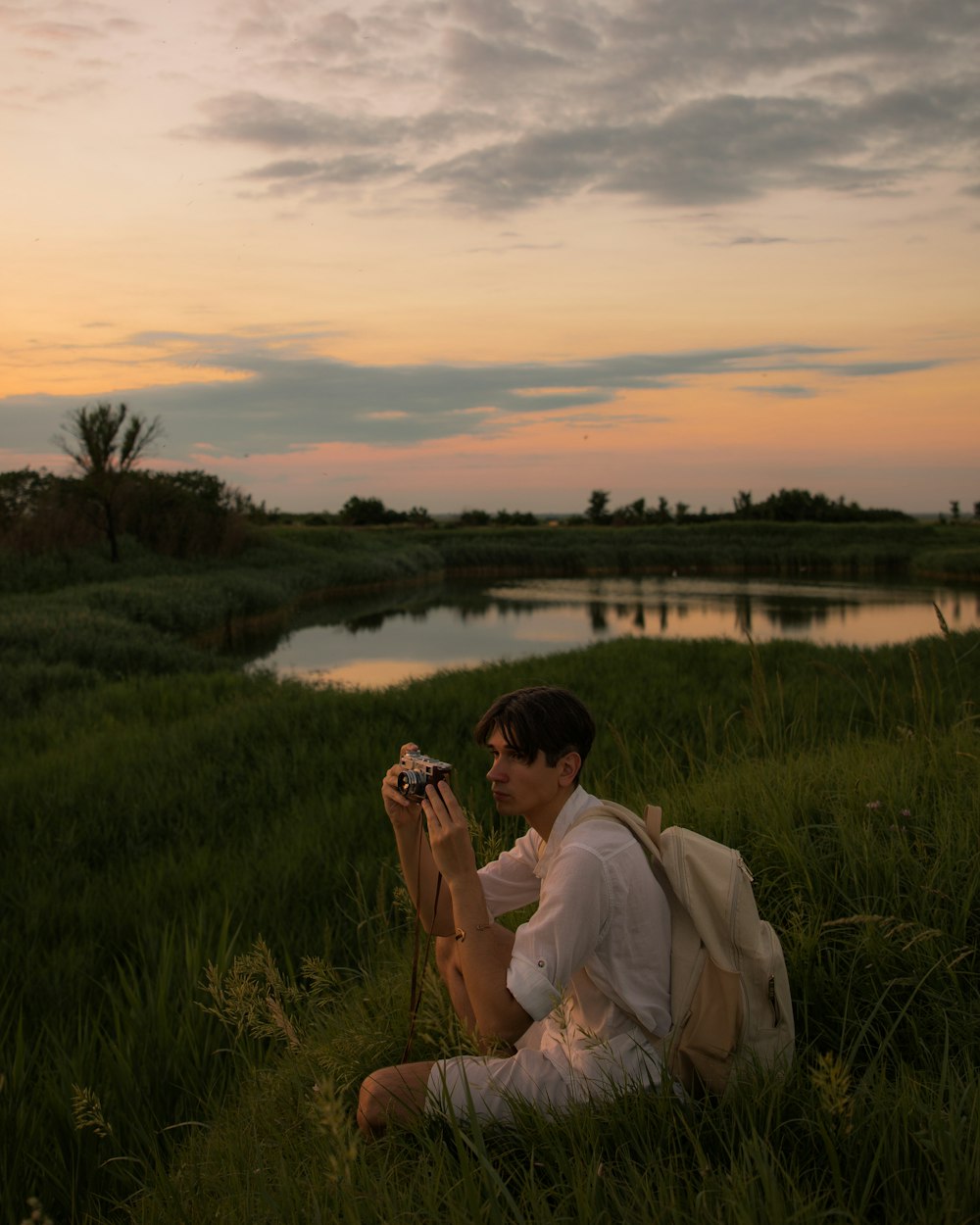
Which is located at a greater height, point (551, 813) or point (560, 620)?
point (551, 813)

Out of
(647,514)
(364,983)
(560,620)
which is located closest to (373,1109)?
(364,983)

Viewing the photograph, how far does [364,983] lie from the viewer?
3984 mm

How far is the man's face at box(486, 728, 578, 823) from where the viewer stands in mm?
2324

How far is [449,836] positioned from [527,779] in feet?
0.76

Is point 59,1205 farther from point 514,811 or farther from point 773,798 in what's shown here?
point 773,798

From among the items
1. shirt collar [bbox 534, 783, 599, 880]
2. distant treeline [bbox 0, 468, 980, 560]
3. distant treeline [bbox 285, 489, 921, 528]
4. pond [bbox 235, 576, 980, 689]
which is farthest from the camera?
distant treeline [bbox 285, 489, 921, 528]

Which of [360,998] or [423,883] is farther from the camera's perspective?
[360,998]

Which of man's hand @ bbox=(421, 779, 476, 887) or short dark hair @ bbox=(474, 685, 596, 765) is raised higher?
short dark hair @ bbox=(474, 685, 596, 765)

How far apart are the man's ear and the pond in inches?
445

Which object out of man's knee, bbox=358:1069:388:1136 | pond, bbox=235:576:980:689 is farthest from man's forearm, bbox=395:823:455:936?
pond, bbox=235:576:980:689

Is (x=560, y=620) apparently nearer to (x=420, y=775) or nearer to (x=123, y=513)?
(x=123, y=513)

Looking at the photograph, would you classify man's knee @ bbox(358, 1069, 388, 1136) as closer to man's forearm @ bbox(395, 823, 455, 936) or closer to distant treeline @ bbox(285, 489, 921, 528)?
man's forearm @ bbox(395, 823, 455, 936)

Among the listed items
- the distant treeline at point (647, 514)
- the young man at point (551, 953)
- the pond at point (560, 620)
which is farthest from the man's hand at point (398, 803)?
the distant treeline at point (647, 514)

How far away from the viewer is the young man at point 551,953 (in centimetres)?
211
